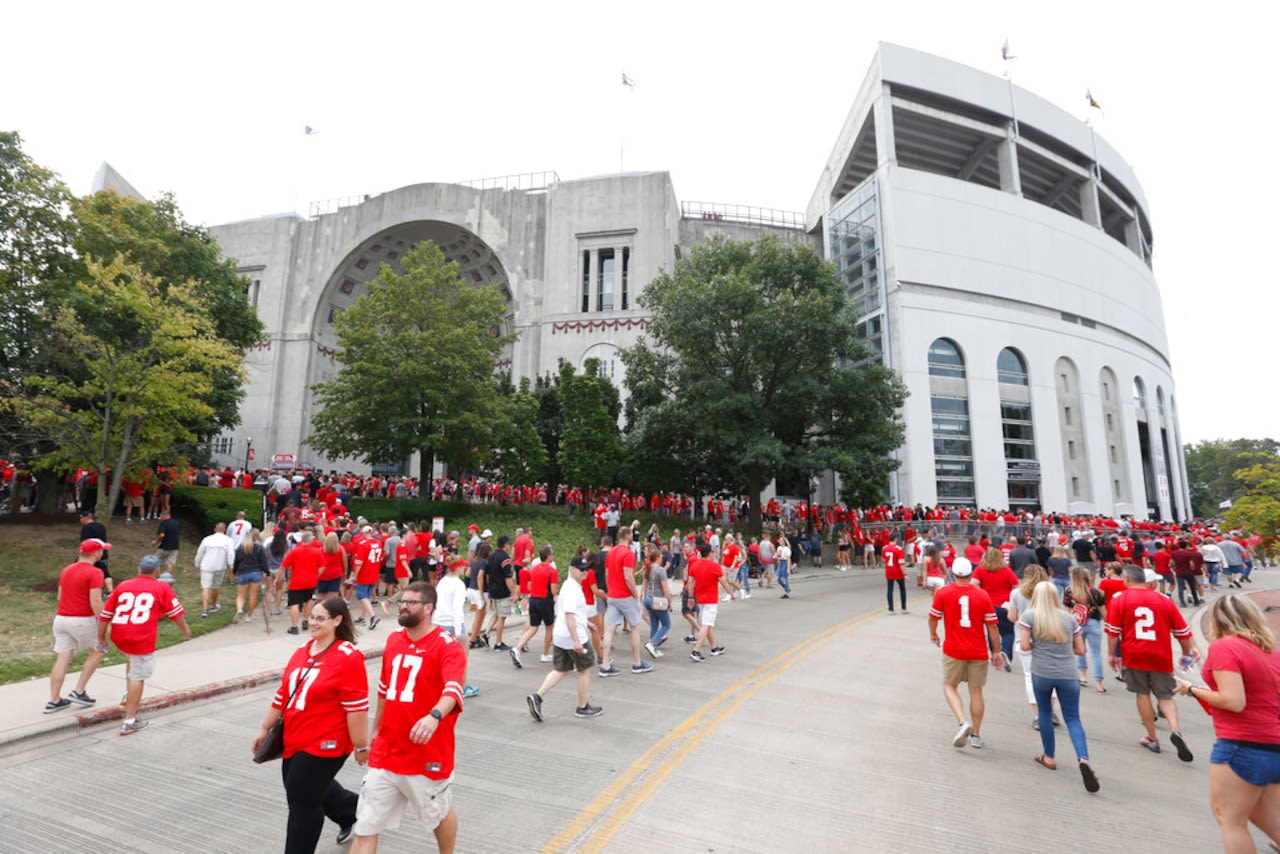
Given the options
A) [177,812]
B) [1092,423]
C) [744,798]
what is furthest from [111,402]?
[1092,423]

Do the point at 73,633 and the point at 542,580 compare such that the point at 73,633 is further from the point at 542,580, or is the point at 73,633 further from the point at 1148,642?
the point at 1148,642

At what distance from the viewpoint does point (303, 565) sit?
1079cm

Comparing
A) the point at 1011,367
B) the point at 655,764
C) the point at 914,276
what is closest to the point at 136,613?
the point at 655,764

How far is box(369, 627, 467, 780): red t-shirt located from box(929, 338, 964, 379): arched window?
4385cm

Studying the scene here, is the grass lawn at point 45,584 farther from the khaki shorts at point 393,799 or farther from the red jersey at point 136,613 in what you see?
the khaki shorts at point 393,799

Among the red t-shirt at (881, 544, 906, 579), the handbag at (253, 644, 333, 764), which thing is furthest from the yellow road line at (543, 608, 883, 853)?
the red t-shirt at (881, 544, 906, 579)

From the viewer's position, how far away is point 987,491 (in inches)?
1598

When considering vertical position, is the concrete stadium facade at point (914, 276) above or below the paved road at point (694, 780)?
above

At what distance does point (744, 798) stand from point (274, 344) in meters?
51.9

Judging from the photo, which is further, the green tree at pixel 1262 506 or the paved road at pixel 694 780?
the green tree at pixel 1262 506

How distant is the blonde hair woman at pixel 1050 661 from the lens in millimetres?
5648

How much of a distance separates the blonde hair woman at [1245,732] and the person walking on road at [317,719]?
5014 millimetres

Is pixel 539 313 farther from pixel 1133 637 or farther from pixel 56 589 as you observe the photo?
pixel 1133 637

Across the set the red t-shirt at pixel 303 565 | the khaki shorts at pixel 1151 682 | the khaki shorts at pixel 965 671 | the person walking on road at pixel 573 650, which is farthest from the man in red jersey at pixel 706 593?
the red t-shirt at pixel 303 565
